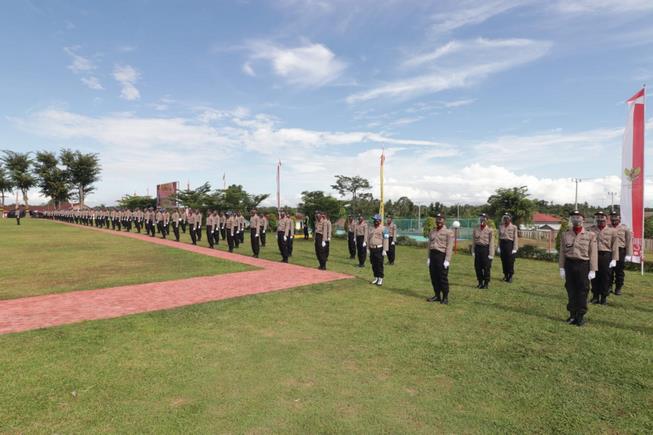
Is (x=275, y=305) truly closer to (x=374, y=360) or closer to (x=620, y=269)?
(x=374, y=360)

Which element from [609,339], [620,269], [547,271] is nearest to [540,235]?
[547,271]

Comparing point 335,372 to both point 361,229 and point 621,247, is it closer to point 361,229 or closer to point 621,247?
point 621,247

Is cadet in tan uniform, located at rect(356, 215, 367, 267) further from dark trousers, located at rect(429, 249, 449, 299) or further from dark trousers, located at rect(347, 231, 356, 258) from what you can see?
dark trousers, located at rect(429, 249, 449, 299)

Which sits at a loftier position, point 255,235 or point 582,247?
point 582,247

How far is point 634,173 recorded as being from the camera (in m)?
10.1

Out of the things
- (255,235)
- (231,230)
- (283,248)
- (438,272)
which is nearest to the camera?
(438,272)

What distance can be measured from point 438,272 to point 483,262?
7.28ft

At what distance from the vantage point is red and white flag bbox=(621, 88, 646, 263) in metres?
9.94

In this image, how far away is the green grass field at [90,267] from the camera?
909 cm

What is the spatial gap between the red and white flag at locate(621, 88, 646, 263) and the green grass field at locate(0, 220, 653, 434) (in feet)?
12.6

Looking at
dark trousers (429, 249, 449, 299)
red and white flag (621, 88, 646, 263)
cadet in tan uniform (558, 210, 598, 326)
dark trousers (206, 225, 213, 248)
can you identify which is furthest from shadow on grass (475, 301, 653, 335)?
dark trousers (206, 225, 213, 248)

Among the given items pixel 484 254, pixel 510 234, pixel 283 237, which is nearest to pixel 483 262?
pixel 484 254

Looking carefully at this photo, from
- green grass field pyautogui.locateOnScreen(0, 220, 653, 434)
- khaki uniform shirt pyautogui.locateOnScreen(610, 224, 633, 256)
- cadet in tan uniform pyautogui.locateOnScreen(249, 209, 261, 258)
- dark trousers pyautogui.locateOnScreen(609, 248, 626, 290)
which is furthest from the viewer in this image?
cadet in tan uniform pyautogui.locateOnScreen(249, 209, 261, 258)

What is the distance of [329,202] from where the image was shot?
25094 mm
